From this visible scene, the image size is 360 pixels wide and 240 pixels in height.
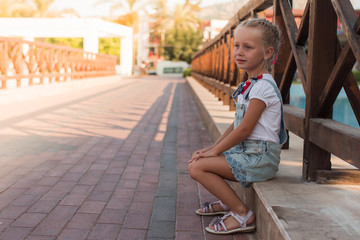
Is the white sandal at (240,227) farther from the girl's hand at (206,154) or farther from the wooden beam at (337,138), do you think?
the wooden beam at (337,138)

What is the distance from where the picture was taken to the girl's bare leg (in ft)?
7.72

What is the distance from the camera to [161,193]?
312 cm

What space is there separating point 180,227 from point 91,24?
76.5 ft

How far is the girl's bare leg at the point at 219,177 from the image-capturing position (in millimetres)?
2352

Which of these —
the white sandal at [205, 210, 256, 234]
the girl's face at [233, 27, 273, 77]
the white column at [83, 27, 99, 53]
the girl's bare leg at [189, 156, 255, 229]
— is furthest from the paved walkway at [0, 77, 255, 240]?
the white column at [83, 27, 99, 53]

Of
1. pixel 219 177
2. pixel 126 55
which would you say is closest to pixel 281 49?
pixel 219 177

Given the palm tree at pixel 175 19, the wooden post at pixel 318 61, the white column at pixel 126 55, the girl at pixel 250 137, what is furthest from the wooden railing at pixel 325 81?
the palm tree at pixel 175 19

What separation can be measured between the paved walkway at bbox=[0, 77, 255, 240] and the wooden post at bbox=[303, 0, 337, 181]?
53 centimetres

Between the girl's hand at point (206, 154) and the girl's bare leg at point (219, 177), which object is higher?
the girl's hand at point (206, 154)

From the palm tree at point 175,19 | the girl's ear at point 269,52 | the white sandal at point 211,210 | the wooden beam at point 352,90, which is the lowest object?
the white sandal at point 211,210

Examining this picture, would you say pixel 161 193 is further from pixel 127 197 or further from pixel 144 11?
pixel 144 11

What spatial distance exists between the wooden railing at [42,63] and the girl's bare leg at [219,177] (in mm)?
7426

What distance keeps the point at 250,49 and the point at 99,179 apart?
1.72 metres

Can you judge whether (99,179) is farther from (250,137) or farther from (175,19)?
(175,19)
